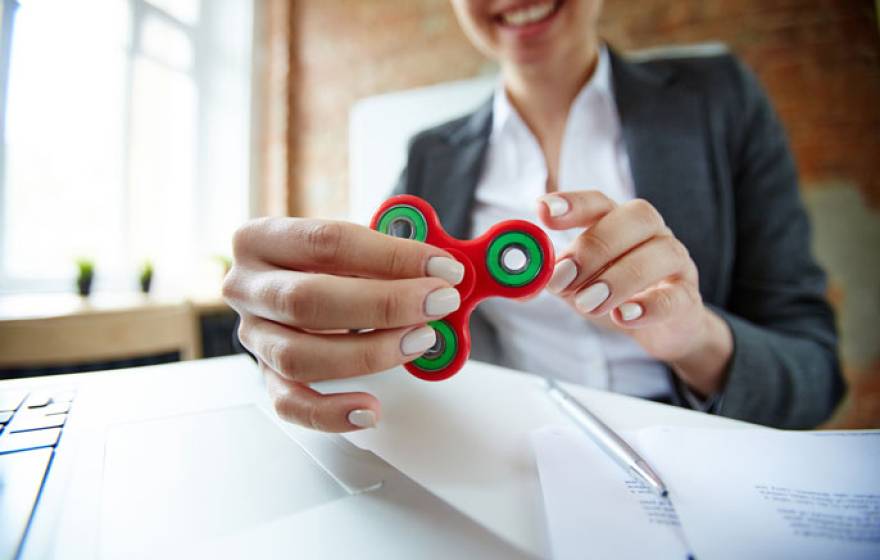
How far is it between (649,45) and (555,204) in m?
1.40

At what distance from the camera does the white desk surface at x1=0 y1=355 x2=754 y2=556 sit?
0.67ft

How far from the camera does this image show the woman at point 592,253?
0.24 m

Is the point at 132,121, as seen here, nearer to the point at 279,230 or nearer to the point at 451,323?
the point at 279,230

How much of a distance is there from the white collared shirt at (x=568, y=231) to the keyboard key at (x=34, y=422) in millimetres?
449

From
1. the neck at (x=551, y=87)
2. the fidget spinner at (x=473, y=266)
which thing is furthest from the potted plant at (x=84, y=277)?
the neck at (x=551, y=87)

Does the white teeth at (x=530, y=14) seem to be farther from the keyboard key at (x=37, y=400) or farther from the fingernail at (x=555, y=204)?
the keyboard key at (x=37, y=400)

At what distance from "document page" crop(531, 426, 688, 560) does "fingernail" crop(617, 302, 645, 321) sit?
10 centimetres

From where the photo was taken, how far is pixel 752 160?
1.77 feet

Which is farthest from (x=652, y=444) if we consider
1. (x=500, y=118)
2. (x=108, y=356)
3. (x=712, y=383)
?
(x=500, y=118)

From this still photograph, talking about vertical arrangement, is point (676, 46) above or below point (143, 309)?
above

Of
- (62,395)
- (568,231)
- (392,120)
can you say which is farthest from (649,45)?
(62,395)

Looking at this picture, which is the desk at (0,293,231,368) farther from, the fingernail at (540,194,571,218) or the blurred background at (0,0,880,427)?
the fingernail at (540,194,571,218)

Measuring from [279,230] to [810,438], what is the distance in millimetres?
329

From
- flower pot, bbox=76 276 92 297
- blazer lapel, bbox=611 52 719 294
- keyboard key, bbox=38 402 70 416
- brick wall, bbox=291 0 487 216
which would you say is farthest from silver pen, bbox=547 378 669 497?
brick wall, bbox=291 0 487 216
